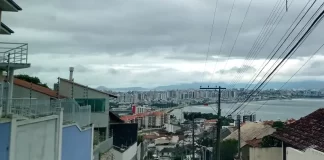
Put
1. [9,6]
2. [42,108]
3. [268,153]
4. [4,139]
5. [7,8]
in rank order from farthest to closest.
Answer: [268,153] → [7,8] → [9,6] → [42,108] → [4,139]

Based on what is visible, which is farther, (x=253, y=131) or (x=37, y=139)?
(x=253, y=131)

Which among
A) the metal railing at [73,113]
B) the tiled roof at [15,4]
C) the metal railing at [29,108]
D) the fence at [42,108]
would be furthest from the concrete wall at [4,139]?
the tiled roof at [15,4]

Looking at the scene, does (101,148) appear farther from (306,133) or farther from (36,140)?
(306,133)

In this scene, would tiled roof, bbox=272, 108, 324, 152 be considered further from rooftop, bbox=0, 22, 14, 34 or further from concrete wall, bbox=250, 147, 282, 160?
rooftop, bbox=0, 22, 14, 34

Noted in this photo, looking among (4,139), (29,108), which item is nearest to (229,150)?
(29,108)

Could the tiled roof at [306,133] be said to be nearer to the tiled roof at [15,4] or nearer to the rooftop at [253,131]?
the tiled roof at [15,4]

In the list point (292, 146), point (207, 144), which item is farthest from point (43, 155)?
point (207, 144)
